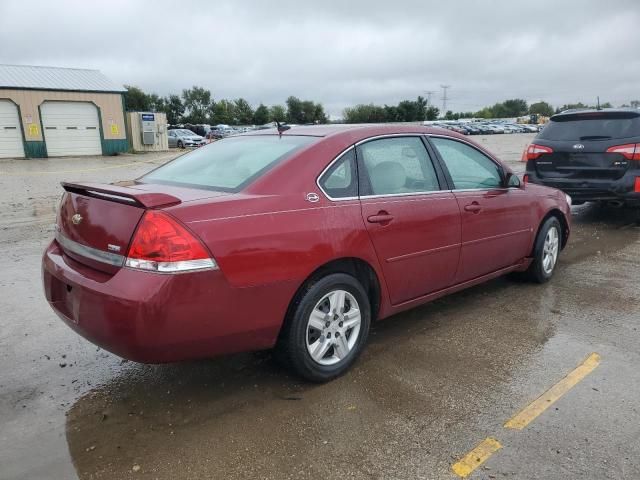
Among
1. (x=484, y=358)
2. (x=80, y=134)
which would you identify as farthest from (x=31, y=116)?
(x=484, y=358)

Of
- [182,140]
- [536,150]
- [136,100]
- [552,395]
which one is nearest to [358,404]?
[552,395]

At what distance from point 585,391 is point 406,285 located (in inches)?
51.3

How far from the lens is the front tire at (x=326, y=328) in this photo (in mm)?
3143

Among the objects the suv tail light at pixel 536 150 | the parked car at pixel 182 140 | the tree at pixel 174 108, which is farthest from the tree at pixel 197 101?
the suv tail light at pixel 536 150

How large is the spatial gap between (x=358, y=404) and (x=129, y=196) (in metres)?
1.77

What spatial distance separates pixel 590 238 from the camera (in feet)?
24.9

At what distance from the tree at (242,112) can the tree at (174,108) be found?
8.65m

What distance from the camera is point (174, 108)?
8362 centimetres

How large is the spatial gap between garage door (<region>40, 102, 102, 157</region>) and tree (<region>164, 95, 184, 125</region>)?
186ft

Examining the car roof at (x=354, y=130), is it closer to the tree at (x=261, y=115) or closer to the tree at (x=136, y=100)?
the tree at (x=136, y=100)

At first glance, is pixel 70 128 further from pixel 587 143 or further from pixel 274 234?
pixel 274 234

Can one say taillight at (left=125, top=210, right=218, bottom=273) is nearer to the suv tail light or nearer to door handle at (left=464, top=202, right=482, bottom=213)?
door handle at (left=464, top=202, right=482, bottom=213)

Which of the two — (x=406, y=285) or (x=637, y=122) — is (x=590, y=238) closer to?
(x=637, y=122)

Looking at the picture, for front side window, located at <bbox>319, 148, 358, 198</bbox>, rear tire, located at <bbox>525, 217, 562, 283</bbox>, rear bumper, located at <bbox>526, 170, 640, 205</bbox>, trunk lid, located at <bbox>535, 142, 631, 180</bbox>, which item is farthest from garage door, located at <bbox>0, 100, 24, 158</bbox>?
front side window, located at <bbox>319, 148, 358, 198</bbox>
